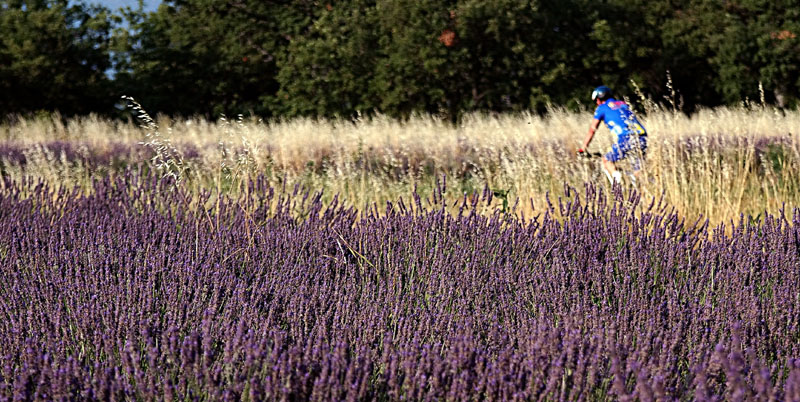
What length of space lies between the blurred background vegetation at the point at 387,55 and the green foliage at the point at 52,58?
0.04 metres

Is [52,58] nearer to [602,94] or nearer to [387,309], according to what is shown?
[602,94]

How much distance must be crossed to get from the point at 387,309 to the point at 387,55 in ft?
65.2

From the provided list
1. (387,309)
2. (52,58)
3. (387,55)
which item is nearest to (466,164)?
(387,309)

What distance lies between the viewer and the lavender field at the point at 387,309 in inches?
78.6

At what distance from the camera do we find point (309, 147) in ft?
33.3

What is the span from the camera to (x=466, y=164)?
8922 mm

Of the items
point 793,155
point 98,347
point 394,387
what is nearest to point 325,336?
point 394,387

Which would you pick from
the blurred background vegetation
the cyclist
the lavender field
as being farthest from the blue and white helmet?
the blurred background vegetation

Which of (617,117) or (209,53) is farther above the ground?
(209,53)

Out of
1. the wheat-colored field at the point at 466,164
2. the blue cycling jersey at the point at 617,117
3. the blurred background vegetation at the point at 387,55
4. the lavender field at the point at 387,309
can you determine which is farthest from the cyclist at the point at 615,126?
the blurred background vegetation at the point at 387,55

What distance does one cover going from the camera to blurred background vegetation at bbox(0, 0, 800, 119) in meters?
21.0

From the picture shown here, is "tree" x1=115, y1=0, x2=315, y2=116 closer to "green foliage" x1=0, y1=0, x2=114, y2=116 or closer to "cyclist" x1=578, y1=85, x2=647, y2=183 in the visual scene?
"green foliage" x1=0, y1=0, x2=114, y2=116

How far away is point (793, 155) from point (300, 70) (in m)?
15.8

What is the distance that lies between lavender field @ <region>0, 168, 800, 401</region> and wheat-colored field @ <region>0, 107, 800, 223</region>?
0.94 meters
